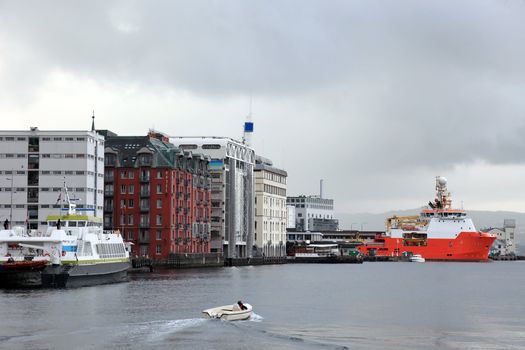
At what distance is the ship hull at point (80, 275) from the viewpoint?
4038 inches

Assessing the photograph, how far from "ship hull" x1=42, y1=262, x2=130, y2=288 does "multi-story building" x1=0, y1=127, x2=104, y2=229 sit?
50501 millimetres

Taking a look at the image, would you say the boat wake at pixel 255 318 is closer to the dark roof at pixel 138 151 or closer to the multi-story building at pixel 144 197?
the multi-story building at pixel 144 197

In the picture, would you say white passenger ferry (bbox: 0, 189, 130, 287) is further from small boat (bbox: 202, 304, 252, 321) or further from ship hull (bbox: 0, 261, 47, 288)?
small boat (bbox: 202, 304, 252, 321)

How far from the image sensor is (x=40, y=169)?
548ft

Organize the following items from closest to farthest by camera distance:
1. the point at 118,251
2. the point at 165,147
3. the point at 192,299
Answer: the point at 192,299, the point at 118,251, the point at 165,147

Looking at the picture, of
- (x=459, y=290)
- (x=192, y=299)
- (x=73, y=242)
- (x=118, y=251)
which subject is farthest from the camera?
(x=459, y=290)

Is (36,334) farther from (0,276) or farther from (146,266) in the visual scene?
(146,266)

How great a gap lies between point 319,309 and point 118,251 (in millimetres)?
37326

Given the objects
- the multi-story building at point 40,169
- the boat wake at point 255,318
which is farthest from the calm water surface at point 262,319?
the multi-story building at point 40,169

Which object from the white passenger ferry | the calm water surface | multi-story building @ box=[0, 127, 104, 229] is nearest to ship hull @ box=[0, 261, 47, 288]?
the white passenger ferry

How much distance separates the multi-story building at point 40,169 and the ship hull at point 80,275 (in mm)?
50501

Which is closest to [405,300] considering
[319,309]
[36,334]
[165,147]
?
[319,309]

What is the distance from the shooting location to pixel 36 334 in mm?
65125

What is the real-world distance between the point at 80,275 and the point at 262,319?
34.6 meters
